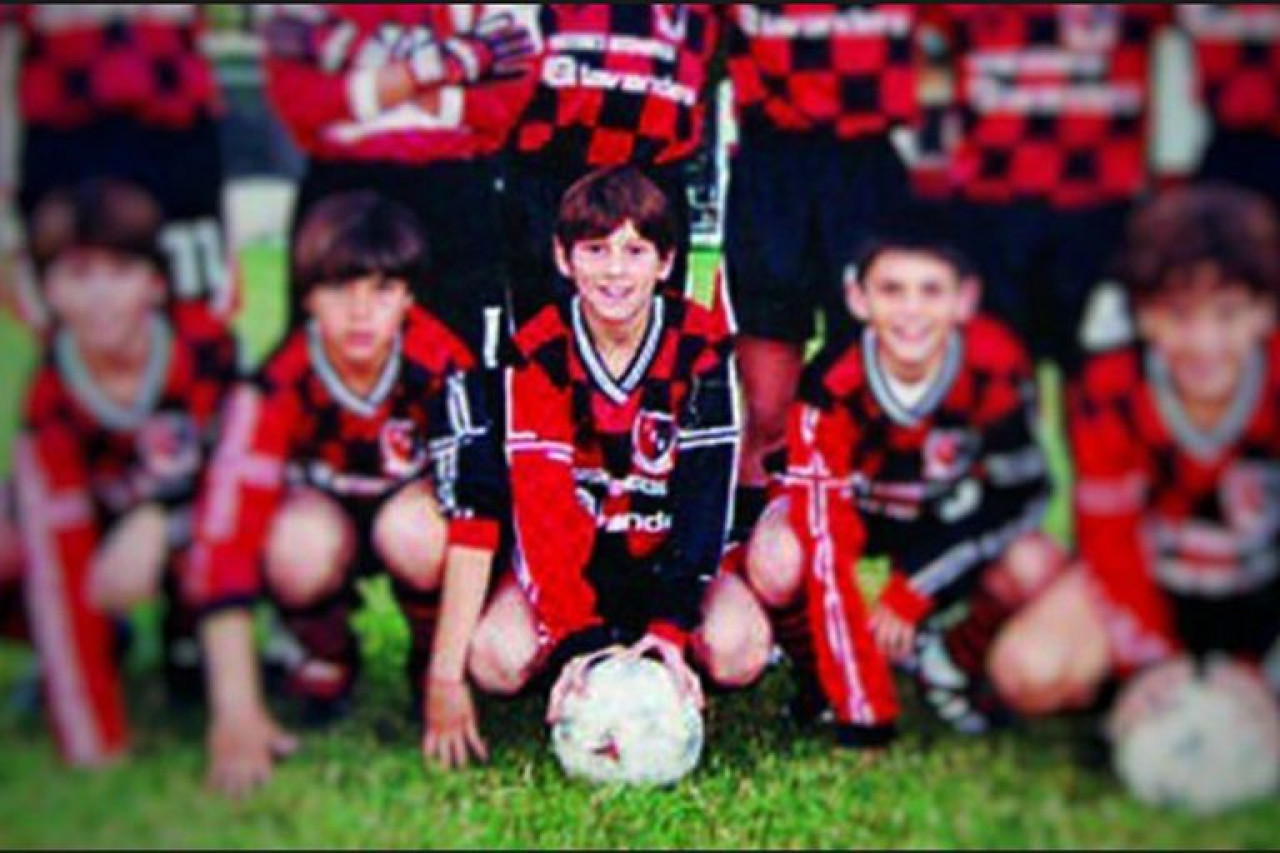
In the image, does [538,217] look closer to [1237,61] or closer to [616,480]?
[616,480]

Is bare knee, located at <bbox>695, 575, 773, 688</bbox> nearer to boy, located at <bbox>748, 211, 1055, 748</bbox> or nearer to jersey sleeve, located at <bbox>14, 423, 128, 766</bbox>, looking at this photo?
boy, located at <bbox>748, 211, 1055, 748</bbox>

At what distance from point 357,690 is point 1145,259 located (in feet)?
4.56

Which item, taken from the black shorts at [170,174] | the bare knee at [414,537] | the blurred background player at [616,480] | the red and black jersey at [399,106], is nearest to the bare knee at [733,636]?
the blurred background player at [616,480]

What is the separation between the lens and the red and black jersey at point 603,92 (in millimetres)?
2693

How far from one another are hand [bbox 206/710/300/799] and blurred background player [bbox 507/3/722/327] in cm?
82

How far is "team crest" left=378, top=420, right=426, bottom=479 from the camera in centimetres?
274

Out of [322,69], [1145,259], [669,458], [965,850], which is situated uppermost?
[322,69]

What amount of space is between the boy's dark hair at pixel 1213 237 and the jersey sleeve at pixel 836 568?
1.77ft

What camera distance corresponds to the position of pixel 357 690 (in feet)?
9.16

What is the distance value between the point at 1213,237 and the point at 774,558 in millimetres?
825

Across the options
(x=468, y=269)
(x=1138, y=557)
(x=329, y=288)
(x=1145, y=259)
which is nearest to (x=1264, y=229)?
(x=1145, y=259)

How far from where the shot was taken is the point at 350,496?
276 centimetres

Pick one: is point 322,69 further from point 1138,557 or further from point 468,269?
point 1138,557

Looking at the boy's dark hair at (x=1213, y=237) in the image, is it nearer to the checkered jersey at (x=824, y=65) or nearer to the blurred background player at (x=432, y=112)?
the checkered jersey at (x=824, y=65)
